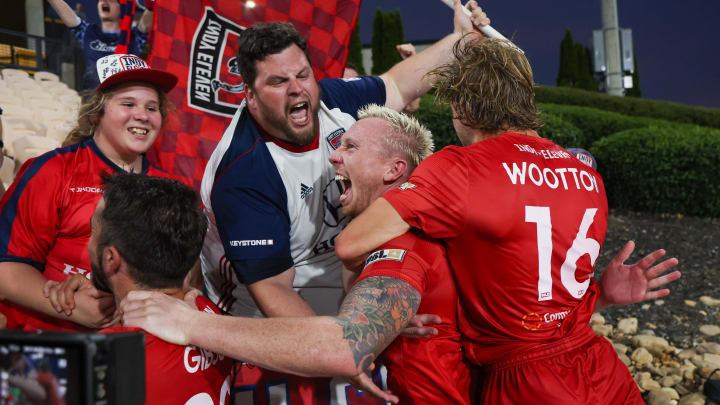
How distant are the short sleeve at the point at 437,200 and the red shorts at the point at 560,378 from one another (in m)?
0.55

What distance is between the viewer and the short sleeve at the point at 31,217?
2.69 m

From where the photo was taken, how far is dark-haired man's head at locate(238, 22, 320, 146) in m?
3.09

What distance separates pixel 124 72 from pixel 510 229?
2.17 m

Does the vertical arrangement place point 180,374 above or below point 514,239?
below

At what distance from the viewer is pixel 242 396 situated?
107 inches

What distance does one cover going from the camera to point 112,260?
1.97 m

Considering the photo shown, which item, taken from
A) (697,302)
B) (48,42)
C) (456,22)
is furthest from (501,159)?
(48,42)

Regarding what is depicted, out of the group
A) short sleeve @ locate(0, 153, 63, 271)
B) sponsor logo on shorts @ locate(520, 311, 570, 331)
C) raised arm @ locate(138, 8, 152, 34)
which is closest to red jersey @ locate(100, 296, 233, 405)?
sponsor logo on shorts @ locate(520, 311, 570, 331)

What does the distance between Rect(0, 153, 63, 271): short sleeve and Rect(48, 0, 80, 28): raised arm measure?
2.97 meters

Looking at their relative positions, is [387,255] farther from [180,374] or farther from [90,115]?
[90,115]

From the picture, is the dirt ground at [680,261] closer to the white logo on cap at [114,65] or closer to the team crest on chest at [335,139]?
the team crest on chest at [335,139]

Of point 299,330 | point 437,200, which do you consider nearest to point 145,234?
point 299,330

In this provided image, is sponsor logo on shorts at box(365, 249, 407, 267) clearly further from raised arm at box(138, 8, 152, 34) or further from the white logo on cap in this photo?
raised arm at box(138, 8, 152, 34)

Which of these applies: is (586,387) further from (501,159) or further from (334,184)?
(334,184)
